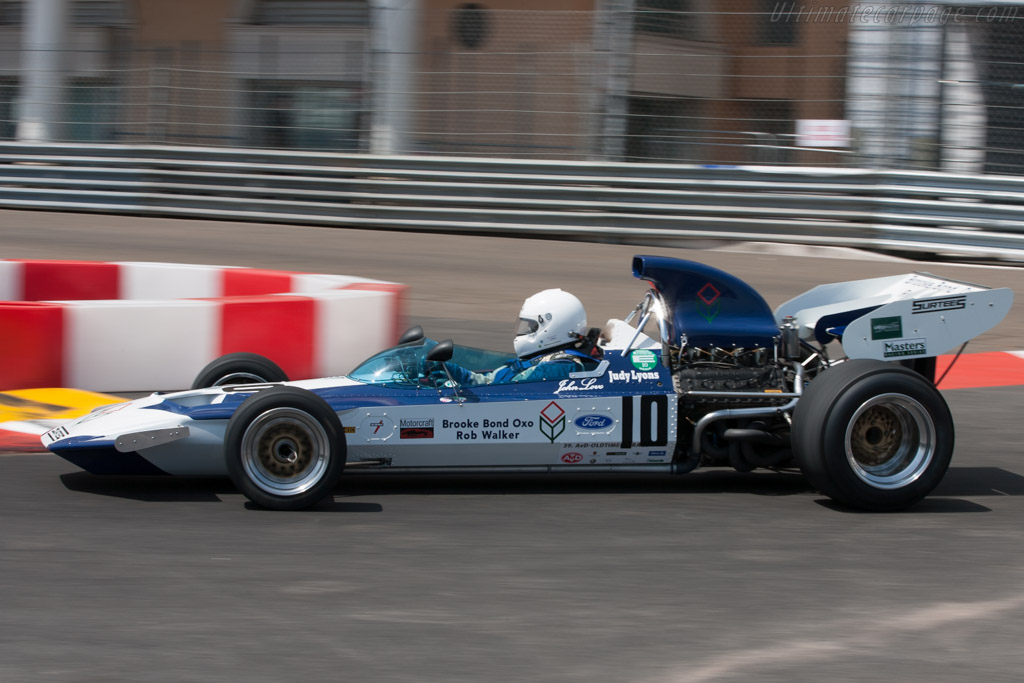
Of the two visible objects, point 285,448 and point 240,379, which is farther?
point 240,379

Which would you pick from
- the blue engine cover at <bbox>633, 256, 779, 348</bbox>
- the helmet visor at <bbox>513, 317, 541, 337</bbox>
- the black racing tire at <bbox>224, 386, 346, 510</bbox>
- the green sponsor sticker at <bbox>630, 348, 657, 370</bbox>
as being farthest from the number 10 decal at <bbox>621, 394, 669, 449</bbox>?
the black racing tire at <bbox>224, 386, 346, 510</bbox>

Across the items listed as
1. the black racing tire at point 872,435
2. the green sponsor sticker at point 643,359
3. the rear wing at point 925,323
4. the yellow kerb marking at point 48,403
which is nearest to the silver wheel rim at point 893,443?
the black racing tire at point 872,435

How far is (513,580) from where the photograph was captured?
4098 mm

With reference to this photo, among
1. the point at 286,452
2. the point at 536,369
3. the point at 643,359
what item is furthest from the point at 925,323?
the point at 286,452

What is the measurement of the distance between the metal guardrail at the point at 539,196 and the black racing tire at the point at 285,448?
9.70 m

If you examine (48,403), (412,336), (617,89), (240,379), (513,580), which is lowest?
(513,580)

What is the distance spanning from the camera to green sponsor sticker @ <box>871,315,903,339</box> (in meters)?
5.44

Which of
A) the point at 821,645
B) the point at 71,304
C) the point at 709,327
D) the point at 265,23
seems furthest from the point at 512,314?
the point at 265,23

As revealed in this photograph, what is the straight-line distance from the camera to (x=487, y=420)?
5121 millimetres

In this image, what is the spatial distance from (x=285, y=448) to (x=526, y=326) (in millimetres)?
1176

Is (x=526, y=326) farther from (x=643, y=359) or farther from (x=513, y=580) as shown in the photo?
(x=513, y=580)

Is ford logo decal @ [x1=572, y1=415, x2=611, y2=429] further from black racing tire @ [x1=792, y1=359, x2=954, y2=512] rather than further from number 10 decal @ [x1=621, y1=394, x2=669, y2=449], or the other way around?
black racing tire @ [x1=792, y1=359, x2=954, y2=512]

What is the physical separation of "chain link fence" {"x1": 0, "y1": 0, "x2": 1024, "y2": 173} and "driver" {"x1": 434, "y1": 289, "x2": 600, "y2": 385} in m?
8.43

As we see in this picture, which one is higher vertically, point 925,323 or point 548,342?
point 925,323
